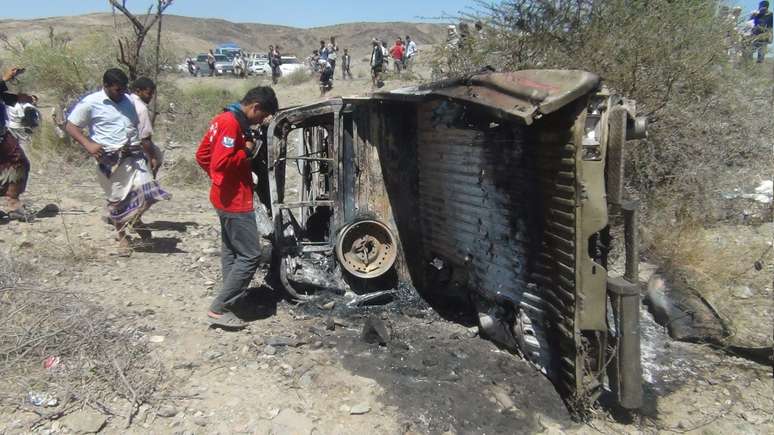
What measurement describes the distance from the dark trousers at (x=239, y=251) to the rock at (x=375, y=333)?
95 cm

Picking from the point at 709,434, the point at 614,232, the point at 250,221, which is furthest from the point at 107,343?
the point at 614,232

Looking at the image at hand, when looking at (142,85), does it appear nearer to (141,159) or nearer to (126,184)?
(141,159)

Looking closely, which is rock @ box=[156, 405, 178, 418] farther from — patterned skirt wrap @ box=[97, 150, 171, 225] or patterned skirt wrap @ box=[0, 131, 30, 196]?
patterned skirt wrap @ box=[0, 131, 30, 196]

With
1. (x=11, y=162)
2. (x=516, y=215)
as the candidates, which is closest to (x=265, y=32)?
(x=11, y=162)

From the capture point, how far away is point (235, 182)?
4.01 metres

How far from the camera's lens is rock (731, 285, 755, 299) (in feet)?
16.0

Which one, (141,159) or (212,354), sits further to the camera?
(141,159)

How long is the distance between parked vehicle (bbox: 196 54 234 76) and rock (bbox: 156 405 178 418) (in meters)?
32.0

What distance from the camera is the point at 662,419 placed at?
333cm

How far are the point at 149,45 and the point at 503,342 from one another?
53.1ft

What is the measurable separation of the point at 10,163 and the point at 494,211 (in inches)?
219

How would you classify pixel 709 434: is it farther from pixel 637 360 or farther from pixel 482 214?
pixel 482 214

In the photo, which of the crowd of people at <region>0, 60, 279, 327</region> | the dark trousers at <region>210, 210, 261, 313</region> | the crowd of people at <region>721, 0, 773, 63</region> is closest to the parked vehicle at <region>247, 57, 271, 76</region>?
the crowd of people at <region>0, 60, 279, 327</region>

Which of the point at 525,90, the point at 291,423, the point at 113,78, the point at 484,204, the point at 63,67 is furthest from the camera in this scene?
the point at 63,67
